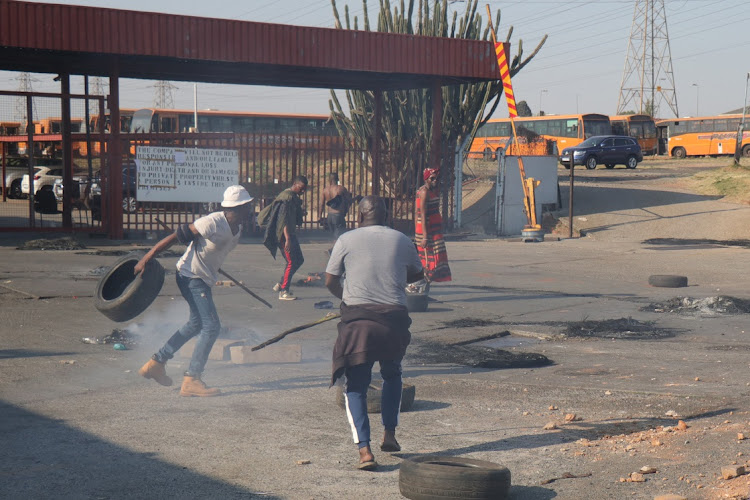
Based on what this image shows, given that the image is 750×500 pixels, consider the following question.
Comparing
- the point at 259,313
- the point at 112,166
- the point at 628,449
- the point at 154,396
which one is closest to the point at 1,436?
the point at 154,396

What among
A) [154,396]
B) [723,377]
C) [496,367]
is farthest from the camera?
[496,367]

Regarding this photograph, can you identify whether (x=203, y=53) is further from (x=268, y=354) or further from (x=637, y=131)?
(x=637, y=131)

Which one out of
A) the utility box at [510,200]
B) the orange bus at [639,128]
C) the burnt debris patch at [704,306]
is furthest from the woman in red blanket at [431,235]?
the orange bus at [639,128]

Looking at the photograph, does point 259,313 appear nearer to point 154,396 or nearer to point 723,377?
point 154,396

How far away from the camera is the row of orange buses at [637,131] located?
52.6 metres

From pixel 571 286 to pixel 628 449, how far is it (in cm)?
872

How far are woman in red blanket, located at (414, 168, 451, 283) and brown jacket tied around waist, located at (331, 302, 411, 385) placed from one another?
572 centimetres

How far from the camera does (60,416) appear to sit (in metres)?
6.11

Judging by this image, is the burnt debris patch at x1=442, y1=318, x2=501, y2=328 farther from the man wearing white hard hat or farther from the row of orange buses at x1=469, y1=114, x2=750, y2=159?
the row of orange buses at x1=469, y1=114, x2=750, y2=159

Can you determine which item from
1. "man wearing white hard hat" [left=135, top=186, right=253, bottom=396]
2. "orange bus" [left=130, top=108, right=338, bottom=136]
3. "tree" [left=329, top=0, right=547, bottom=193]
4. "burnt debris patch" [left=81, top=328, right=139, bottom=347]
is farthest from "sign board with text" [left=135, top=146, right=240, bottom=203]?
"orange bus" [left=130, top=108, right=338, bottom=136]

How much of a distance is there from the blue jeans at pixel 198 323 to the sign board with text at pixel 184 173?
13902 mm

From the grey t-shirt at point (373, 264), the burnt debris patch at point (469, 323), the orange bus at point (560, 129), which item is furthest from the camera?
the orange bus at point (560, 129)

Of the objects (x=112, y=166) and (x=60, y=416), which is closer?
(x=60, y=416)

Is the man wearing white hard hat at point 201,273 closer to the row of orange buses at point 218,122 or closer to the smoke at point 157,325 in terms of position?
the smoke at point 157,325
